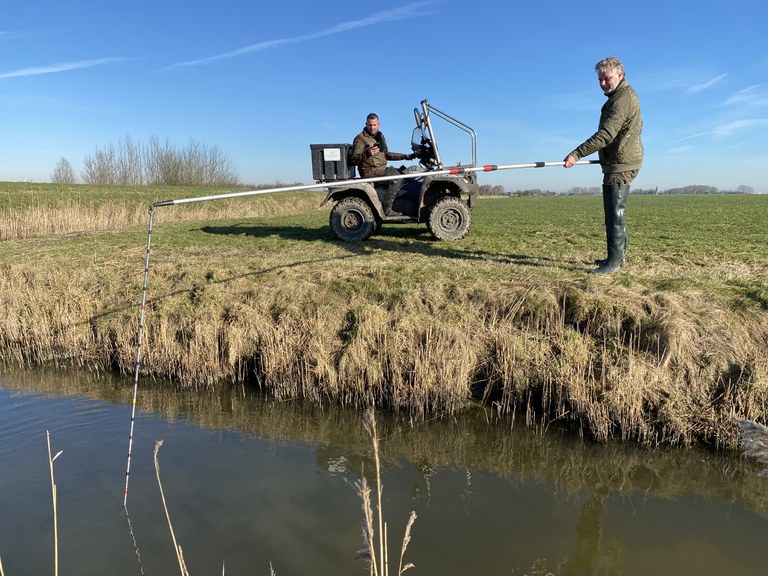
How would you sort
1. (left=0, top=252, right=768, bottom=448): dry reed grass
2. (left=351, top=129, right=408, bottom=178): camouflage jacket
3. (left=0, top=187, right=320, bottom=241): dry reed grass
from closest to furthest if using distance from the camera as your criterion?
1. (left=0, top=252, right=768, bottom=448): dry reed grass
2. (left=351, top=129, right=408, bottom=178): camouflage jacket
3. (left=0, top=187, right=320, bottom=241): dry reed grass

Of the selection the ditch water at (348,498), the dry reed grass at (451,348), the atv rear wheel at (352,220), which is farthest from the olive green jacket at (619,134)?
the atv rear wheel at (352,220)

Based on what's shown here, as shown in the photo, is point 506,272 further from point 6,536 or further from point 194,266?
point 6,536

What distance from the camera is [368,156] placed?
370 inches

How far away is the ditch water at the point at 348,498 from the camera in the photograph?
128 inches

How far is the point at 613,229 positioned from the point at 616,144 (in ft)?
3.27

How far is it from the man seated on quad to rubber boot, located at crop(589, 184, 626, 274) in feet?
13.3

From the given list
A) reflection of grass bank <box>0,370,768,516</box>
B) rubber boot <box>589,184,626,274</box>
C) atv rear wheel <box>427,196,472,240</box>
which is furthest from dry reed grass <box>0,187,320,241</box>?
rubber boot <box>589,184,626,274</box>

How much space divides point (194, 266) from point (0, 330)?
2.72 m

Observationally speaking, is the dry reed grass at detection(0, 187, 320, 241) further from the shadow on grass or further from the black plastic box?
the black plastic box

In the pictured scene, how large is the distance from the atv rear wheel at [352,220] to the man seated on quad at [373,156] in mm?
375

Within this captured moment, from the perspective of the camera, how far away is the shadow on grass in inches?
299

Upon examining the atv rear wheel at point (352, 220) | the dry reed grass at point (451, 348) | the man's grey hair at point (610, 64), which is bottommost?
the dry reed grass at point (451, 348)

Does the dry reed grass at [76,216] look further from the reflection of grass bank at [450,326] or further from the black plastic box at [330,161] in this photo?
the black plastic box at [330,161]

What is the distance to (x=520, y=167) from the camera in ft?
19.5
